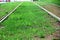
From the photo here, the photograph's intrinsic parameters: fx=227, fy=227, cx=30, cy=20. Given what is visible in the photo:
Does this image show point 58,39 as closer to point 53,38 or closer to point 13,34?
point 53,38

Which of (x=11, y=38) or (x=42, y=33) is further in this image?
(x=42, y=33)

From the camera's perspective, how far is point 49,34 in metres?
6.40

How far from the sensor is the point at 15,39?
18.6 ft

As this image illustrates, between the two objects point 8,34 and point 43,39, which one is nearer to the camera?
point 43,39

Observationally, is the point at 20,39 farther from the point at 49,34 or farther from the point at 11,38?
the point at 49,34

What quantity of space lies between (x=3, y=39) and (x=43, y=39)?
1007 millimetres

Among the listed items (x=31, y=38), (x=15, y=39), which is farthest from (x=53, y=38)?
(x=15, y=39)

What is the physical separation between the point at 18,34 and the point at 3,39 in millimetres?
784

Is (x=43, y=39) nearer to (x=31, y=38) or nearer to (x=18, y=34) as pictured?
(x=31, y=38)

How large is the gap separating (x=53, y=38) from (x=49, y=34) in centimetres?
55

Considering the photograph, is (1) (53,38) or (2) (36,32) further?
(2) (36,32)

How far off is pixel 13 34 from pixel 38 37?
30.8 inches

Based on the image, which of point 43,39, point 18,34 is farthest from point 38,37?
point 18,34

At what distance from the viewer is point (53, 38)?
5.86m
